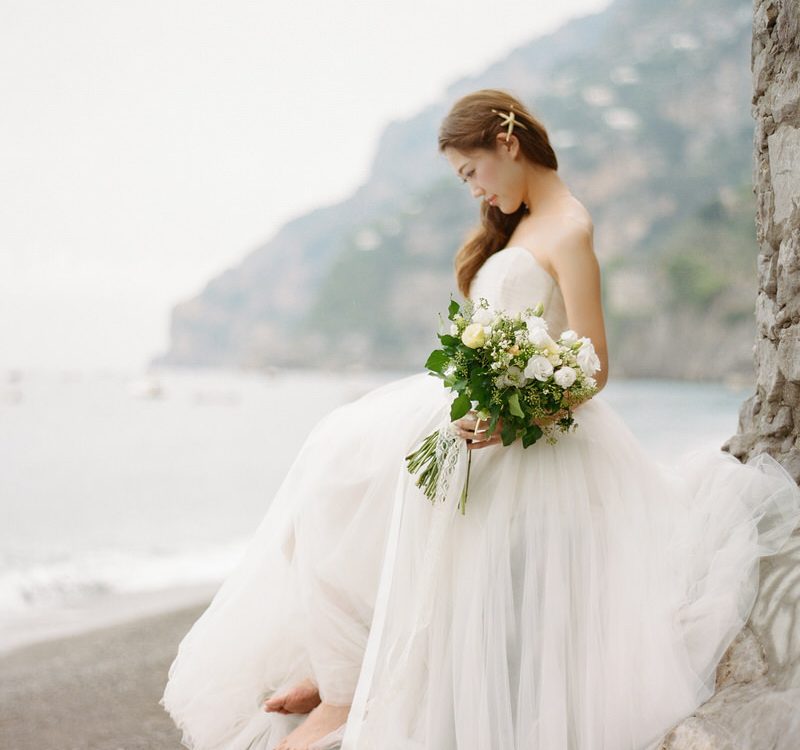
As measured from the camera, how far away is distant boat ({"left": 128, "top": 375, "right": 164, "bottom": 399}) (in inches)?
1040

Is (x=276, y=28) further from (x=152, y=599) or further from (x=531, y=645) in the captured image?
(x=531, y=645)

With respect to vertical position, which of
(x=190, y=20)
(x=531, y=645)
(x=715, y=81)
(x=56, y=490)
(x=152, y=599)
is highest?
(x=190, y=20)

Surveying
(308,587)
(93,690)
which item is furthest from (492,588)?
(93,690)

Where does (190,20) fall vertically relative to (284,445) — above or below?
above

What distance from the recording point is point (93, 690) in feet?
9.67

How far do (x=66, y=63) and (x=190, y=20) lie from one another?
9.56 meters

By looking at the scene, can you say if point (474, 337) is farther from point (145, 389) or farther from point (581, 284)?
point (145, 389)

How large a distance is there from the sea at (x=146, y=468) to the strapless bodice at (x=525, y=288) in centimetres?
74

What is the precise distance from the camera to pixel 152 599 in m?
4.79

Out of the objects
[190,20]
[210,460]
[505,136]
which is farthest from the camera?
[190,20]

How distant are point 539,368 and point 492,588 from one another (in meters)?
0.54

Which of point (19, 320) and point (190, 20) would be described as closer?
point (19, 320)

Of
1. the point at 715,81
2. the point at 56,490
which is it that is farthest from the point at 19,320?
the point at 715,81

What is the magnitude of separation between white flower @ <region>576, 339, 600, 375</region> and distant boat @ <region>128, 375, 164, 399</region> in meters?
25.7
